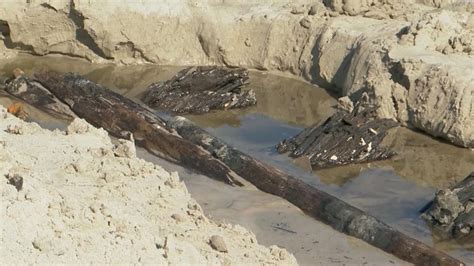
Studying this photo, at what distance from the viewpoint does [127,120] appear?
1234cm

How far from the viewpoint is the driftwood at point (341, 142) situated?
37.9 feet

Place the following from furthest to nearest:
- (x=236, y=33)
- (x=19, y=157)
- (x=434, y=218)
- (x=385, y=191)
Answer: (x=236, y=33) < (x=385, y=191) < (x=434, y=218) < (x=19, y=157)

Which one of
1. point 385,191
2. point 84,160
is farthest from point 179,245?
point 385,191

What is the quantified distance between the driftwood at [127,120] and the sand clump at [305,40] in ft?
7.73

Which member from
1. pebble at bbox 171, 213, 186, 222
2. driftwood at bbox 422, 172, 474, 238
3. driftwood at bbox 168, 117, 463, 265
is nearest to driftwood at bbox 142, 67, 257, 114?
driftwood at bbox 168, 117, 463, 265

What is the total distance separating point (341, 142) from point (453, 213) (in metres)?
2.61

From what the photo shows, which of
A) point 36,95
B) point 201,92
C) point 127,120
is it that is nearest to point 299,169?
point 127,120

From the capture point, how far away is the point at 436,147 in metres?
12.1

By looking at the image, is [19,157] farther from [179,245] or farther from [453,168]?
[453,168]

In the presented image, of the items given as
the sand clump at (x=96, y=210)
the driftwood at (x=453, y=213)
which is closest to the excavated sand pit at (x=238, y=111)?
the sand clump at (x=96, y=210)

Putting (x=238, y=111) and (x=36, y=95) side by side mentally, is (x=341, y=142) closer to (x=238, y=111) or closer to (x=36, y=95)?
(x=238, y=111)

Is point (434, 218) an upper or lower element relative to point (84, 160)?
lower

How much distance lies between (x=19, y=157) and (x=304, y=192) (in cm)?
347

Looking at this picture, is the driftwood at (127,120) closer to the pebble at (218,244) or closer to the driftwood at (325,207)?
the driftwood at (325,207)
